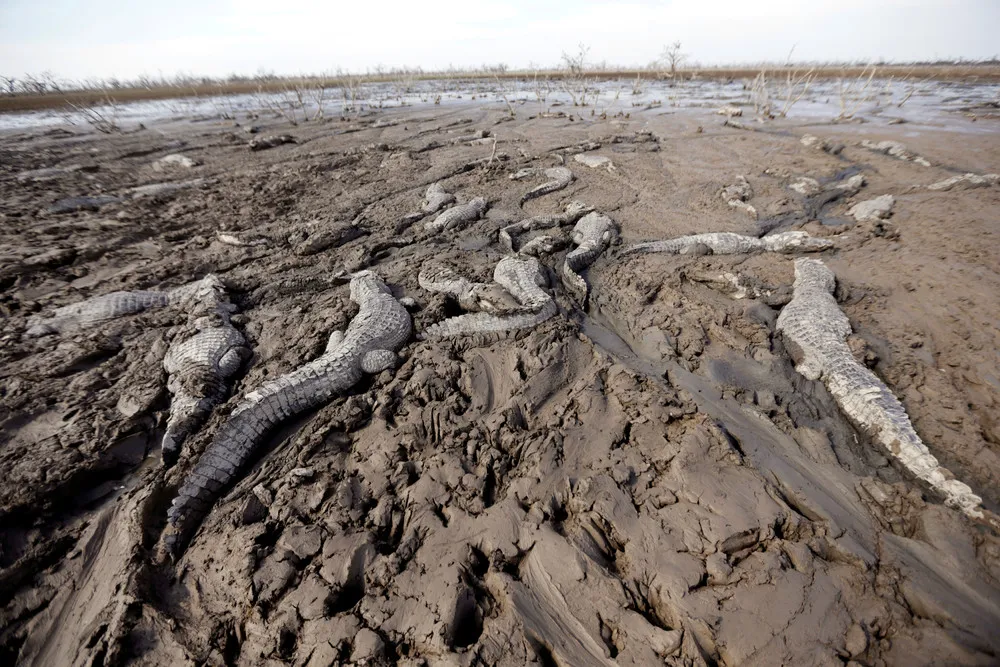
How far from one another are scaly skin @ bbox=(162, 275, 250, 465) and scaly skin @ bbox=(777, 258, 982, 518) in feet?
17.6

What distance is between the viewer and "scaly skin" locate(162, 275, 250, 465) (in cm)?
322

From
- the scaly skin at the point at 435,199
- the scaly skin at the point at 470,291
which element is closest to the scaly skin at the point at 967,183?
the scaly skin at the point at 470,291

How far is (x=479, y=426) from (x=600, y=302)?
2459 millimetres

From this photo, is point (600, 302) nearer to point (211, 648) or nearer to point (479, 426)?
point (479, 426)

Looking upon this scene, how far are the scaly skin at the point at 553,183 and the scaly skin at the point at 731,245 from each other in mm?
2993

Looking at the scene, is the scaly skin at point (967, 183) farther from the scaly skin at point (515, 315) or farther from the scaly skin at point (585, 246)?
the scaly skin at point (515, 315)

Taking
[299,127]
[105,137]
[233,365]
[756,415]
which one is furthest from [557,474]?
[105,137]

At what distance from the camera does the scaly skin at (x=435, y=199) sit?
23.5 ft

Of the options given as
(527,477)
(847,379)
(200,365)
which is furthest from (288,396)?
(847,379)

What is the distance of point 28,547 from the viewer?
2.48 meters

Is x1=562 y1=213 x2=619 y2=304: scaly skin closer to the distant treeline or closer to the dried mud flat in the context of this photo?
the dried mud flat

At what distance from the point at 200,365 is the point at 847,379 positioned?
5.77 meters

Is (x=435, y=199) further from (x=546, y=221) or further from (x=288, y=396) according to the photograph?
(x=288, y=396)

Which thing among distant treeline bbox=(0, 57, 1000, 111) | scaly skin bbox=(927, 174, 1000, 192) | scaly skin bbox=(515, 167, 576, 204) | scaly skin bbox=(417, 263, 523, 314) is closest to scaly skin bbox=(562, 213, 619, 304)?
scaly skin bbox=(417, 263, 523, 314)
